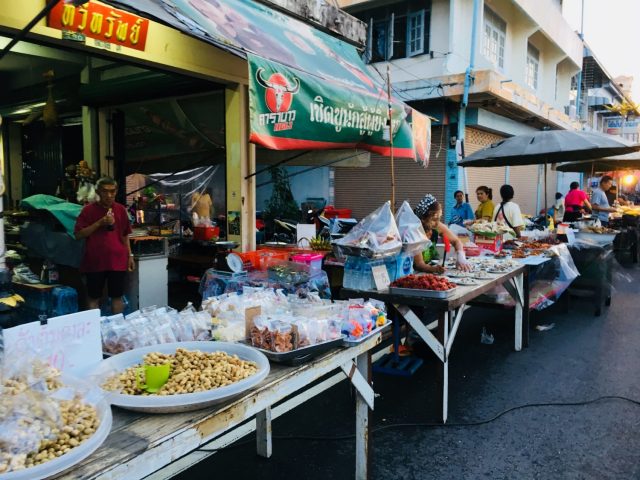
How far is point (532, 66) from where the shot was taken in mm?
20219

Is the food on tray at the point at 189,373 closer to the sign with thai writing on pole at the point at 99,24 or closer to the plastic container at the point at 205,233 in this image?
the sign with thai writing on pole at the point at 99,24

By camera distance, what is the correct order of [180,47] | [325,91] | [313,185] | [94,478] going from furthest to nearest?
[313,185], [180,47], [325,91], [94,478]

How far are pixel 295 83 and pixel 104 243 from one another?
2535mm

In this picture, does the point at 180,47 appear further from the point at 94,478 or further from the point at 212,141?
the point at 94,478

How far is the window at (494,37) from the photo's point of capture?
621 inches

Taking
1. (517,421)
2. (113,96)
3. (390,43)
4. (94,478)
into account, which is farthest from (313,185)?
(94,478)

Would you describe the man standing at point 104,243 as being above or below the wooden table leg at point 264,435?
above

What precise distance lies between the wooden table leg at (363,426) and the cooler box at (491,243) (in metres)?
4.44

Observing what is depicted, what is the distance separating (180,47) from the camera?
18.3 ft

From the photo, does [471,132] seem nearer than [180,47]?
No

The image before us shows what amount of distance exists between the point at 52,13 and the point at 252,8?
2348 millimetres

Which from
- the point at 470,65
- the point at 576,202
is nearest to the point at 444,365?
the point at 576,202

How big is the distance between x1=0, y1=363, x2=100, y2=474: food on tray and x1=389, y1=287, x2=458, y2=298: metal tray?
8.84 feet

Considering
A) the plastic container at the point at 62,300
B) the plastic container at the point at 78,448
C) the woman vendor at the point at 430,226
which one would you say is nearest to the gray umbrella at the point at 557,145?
the woman vendor at the point at 430,226
